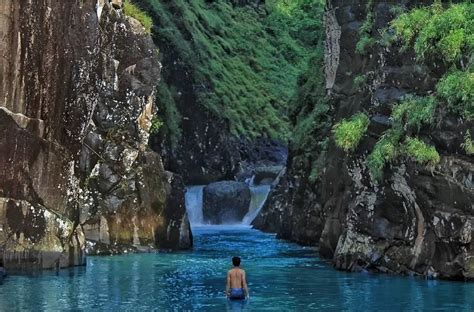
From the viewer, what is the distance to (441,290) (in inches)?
746

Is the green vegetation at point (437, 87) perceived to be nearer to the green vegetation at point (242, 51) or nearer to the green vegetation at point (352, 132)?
the green vegetation at point (352, 132)

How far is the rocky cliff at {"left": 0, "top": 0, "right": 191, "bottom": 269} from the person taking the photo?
21.5 m

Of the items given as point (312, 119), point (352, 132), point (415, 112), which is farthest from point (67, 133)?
Answer: point (312, 119)

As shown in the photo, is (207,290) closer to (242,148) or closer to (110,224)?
(110,224)

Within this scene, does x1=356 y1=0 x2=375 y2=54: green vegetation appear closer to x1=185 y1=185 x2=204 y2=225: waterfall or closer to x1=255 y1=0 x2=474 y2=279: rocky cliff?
x1=255 y1=0 x2=474 y2=279: rocky cliff

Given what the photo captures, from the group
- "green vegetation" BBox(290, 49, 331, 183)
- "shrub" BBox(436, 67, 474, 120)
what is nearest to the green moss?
"shrub" BBox(436, 67, 474, 120)

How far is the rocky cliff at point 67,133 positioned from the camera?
21.5m

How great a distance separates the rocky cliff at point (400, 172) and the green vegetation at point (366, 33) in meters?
0.04

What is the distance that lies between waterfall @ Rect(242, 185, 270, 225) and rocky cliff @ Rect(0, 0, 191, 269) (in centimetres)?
1645

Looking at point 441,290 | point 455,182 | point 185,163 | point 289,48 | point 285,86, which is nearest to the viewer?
point 441,290

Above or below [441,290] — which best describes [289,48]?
above

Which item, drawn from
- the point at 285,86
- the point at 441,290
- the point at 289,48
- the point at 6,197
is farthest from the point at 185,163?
the point at 441,290

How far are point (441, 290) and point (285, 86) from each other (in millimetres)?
47027

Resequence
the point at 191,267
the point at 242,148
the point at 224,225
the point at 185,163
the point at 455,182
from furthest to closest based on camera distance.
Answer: the point at 242,148 < the point at 185,163 < the point at 224,225 < the point at 191,267 < the point at 455,182
